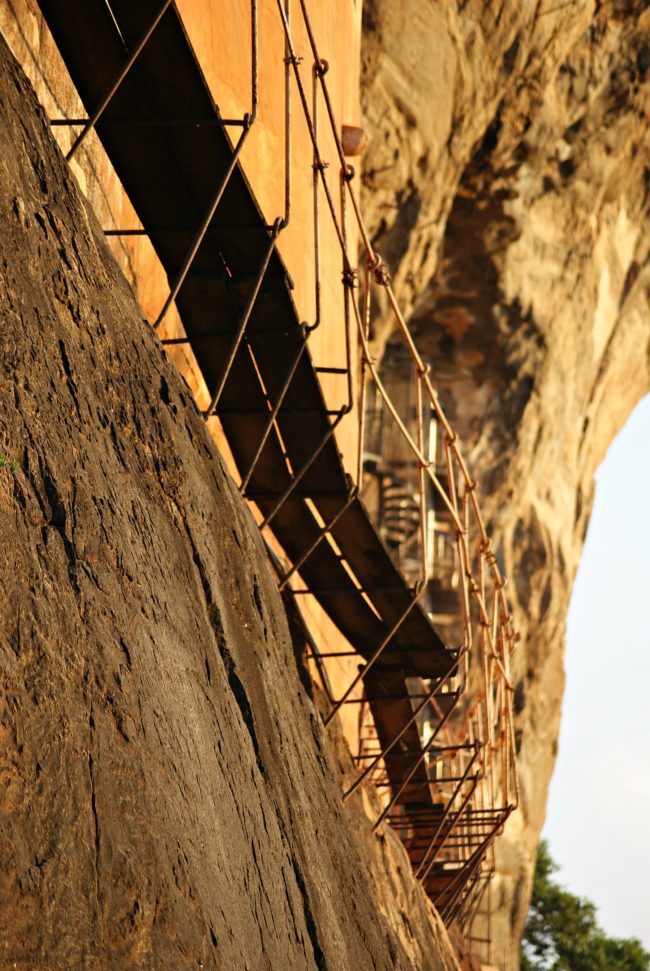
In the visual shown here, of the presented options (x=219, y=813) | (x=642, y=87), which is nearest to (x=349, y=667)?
(x=219, y=813)

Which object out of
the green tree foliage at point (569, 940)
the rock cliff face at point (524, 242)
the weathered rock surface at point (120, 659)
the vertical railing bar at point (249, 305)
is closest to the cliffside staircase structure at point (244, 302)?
the vertical railing bar at point (249, 305)

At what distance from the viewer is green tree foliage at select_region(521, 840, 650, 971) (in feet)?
68.7

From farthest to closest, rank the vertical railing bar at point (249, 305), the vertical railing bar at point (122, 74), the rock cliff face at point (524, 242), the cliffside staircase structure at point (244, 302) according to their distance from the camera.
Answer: the rock cliff face at point (524, 242)
the vertical railing bar at point (249, 305)
the cliffside staircase structure at point (244, 302)
the vertical railing bar at point (122, 74)

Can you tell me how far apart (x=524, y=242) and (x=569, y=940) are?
1132cm

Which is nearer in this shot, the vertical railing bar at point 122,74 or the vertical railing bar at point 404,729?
the vertical railing bar at point 122,74

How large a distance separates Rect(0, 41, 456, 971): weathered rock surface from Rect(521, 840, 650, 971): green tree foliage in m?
18.5

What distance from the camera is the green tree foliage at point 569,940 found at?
→ 21.0 meters

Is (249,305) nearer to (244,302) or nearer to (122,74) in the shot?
(244,302)

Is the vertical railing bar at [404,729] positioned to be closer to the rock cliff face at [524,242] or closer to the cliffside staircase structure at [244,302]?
the cliffside staircase structure at [244,302]

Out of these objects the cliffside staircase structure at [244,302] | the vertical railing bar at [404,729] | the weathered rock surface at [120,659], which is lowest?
the weathered rock surface at [120,659]

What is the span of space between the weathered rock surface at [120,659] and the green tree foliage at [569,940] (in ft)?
60.5

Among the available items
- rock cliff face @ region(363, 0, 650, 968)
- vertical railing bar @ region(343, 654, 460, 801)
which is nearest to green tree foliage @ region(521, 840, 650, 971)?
rock cliff face @ region(363, 0, 650, 968)

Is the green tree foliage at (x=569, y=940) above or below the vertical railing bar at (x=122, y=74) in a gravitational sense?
above

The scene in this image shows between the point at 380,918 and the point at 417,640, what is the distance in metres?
1.78
